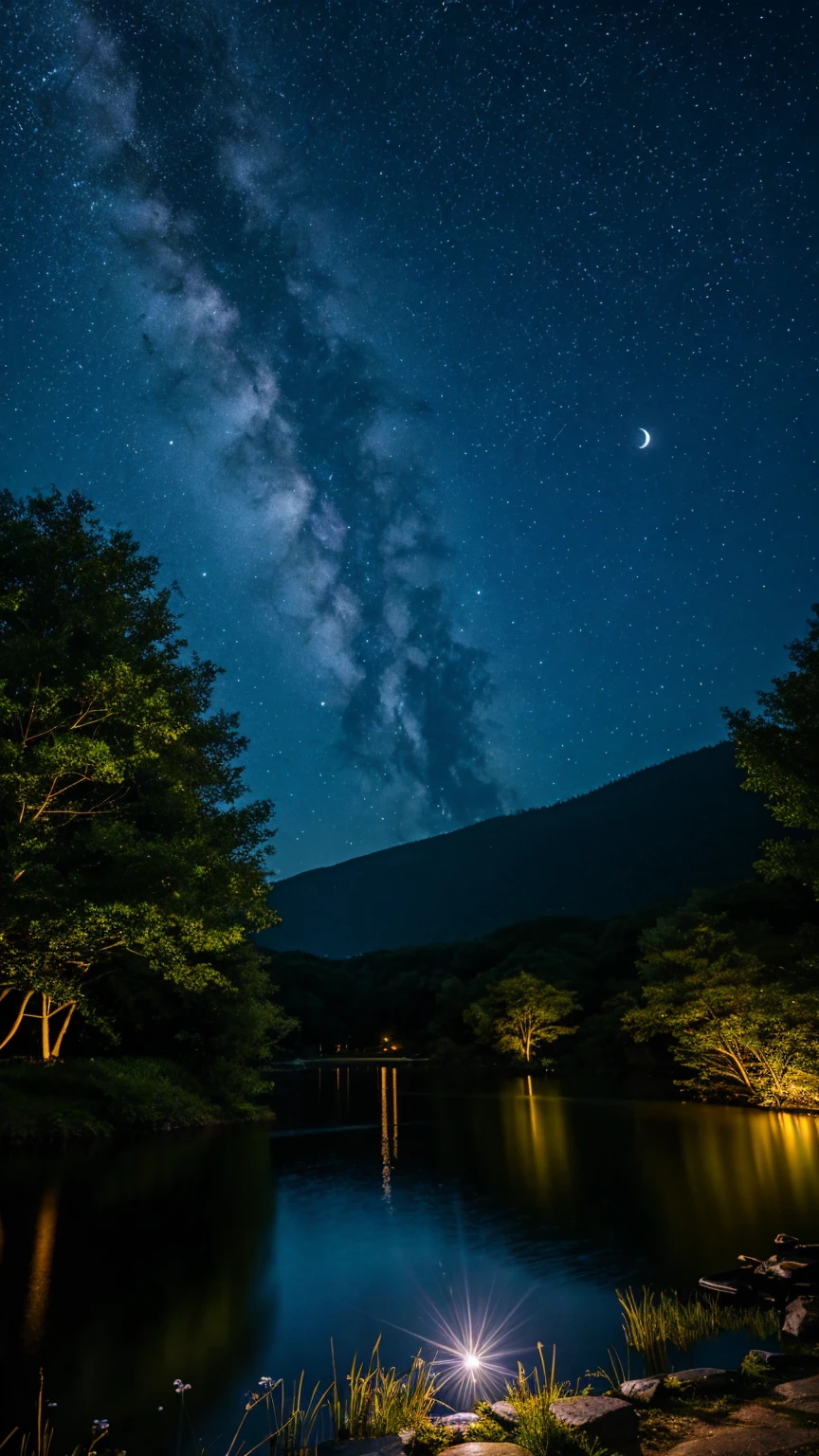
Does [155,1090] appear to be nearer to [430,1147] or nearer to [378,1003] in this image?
[430,1147]

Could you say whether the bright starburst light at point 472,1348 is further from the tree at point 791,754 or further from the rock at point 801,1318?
the tree at point 791,754

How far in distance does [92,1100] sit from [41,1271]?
610 inches

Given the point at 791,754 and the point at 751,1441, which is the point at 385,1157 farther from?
the point at 751,1441

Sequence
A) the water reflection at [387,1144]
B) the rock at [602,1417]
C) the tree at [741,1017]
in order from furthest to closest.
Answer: the tree at [741,1017], the water reflection at [387,1144], the rock at [602,1417]

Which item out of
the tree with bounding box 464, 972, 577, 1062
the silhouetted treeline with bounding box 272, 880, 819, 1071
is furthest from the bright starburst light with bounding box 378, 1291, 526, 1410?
the tree with bounding box 464, 972, 577, 1062

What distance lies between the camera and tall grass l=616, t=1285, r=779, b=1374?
28.9 feet

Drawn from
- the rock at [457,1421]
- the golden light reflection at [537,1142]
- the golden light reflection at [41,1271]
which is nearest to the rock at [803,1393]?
the rock at [457,1421]

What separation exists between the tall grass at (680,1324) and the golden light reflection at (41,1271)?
7.21m

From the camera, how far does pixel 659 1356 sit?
28.3 feet

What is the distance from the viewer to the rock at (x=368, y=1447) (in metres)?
6.11

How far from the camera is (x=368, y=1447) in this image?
6324 millimetres

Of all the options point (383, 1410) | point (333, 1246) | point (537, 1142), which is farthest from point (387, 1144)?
point (383, 1410)

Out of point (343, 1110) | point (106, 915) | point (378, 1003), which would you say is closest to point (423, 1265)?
point (106, 915)

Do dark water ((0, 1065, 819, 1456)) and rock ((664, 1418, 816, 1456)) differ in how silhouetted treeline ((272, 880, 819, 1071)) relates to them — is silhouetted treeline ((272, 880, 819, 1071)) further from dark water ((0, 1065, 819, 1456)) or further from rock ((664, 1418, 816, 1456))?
rock ((664, 1418, 816, 1456))
